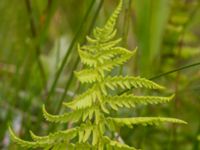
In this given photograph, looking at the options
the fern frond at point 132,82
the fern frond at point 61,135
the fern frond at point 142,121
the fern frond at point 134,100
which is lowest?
the fern frond at point 61,135

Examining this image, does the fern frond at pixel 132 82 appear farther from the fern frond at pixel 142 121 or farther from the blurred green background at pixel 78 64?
the blurred green background at pixel 78 64

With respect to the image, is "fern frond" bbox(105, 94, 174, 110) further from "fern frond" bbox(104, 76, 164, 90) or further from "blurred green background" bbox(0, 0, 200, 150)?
"blurred green background" bbox(0, 0, 200, 150)

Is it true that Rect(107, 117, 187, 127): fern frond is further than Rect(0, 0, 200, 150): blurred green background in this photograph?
No

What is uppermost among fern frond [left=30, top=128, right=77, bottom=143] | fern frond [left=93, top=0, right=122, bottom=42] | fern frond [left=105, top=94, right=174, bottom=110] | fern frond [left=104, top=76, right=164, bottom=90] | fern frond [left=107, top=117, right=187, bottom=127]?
fern frond [left=93, top=0, right=122, bottom=42]

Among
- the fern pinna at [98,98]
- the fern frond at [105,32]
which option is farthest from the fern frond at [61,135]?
the fern frond at [105,32]

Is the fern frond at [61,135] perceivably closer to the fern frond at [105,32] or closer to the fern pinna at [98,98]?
the fern pinna at [98,98]

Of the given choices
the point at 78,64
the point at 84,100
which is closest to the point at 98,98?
the point at 84,100

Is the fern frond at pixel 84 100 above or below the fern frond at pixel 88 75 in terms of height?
below

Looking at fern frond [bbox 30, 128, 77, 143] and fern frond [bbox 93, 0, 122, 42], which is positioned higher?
fern frond [bbox 93, 0, 122, 42]

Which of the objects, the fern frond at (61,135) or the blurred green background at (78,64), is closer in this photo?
the fern frond at (61,135)

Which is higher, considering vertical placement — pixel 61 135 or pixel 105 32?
pixel 105 32

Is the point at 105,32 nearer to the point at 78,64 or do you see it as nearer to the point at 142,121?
the point at 142,121

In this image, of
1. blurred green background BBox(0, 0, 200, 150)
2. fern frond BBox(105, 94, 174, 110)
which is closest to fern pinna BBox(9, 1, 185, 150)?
fern frond BBox(105, 94, 174, 110)
